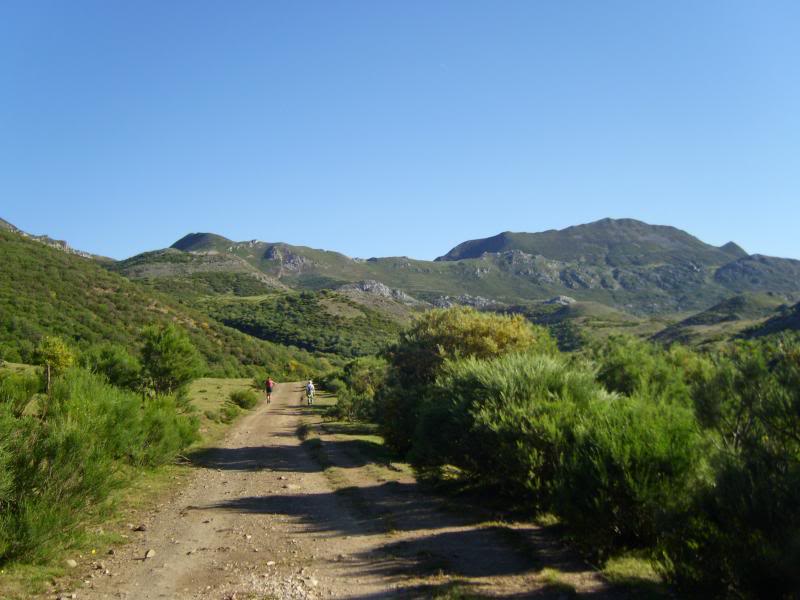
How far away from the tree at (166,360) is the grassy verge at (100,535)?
10271 millimetres

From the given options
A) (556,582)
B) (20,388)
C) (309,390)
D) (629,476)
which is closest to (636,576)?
(556,582)

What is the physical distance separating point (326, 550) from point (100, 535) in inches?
149

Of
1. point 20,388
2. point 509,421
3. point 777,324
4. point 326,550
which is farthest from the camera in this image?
point 777,324

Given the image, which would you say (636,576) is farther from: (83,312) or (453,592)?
(83,312)

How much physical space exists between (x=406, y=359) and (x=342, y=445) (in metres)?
4.31

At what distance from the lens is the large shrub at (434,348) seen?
1852 centimetres

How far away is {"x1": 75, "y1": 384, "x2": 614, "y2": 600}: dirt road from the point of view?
6.81 m

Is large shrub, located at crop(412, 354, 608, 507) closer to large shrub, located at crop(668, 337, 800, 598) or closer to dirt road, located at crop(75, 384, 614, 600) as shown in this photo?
dirt road, located at crop(75, 384, 614, 600)

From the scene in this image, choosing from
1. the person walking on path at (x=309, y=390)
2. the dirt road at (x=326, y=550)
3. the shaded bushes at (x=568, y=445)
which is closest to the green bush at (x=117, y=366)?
the dirt road at (x=326, y=550)

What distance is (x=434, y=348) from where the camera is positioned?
19797 millimetres

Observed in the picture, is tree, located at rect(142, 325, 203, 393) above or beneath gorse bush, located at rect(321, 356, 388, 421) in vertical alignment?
above

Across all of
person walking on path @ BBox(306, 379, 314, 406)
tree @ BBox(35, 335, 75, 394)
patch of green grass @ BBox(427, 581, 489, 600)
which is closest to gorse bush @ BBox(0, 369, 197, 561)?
patch of green grass @ BBox(427, 581, 489, 600)

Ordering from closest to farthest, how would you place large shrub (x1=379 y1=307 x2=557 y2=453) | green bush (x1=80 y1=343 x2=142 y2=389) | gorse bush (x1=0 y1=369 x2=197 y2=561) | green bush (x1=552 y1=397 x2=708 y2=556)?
1. gorse bush (x1=0 y1=369 x2=197 y2=561)
2. green bush (x1=552 y1=397 x2=708 y2=556)
3. large shrub (x1=379 y1=307 x2=557 y2=453)
4. green bush (x1=80 y1=343 x2=142 y2=389)

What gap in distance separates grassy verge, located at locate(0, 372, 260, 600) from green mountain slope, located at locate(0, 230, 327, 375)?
25815 mm
